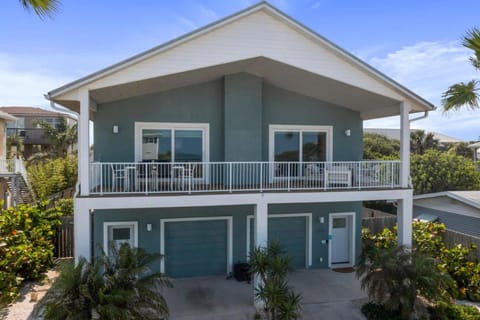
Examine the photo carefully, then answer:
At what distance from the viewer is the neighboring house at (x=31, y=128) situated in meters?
33.0

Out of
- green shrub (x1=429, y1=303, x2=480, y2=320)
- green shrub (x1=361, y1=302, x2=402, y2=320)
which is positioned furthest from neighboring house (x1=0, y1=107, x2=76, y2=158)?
green shrub (x1=429, y1=303, x2=480, y2=320)

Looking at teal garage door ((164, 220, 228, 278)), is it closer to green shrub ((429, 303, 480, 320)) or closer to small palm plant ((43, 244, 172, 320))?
small palm plant ((43, 244, 172, 320))

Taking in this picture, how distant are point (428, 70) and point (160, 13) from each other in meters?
12.4

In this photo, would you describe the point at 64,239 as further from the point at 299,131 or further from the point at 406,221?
the point at 406,221

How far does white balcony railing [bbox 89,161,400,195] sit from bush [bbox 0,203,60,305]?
10.0ft

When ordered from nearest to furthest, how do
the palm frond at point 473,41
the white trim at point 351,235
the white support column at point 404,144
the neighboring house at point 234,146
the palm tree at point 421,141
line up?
the neighboring house at point 234,146 → the palm frond at point 473,41 → the white support column at point 404,144 → the white trim at point 351,235 → the palm tree at point 421,141

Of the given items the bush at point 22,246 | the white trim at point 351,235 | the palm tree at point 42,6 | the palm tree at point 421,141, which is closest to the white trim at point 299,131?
the white trim at point 351,235

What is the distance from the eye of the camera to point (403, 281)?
734 cm

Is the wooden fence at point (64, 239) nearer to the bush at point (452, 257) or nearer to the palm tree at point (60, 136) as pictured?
the bush at point (452, 257)

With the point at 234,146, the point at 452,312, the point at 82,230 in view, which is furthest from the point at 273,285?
the point at 82,230

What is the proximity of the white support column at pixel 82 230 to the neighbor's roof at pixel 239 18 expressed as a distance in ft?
9.24

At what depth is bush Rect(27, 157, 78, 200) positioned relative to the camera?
19.0 meters

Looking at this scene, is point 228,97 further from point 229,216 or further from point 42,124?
point 42,124

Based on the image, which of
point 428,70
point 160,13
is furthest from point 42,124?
point 428,70
